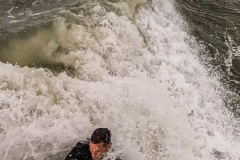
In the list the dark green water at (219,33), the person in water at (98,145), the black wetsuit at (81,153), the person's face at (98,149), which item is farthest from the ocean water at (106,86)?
the person's face at (98,149)

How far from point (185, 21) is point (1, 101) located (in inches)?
239

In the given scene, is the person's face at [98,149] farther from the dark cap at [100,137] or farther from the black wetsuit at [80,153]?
the black wetsuit at [80,153]

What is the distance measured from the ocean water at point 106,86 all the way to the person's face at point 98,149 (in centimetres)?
111

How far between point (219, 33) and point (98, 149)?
6.57m

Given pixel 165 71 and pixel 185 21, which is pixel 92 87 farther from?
pixel 185 21

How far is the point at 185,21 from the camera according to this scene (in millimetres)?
9812

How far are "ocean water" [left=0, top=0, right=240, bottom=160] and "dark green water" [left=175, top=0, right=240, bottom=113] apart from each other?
0.24m

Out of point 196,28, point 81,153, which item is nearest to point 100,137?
point 81,153

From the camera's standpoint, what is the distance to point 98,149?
168 inches

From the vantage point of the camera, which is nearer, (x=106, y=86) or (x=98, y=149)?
(x=98, y=149)

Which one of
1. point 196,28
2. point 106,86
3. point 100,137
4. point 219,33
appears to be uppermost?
point 100,137

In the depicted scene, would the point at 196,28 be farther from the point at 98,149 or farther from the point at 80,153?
the point at 98,149

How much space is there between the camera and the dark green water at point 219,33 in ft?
27.7

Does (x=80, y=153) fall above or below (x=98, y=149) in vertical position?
below
